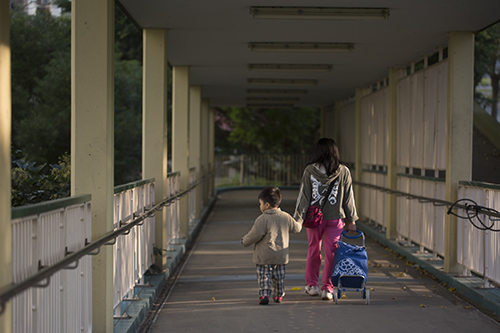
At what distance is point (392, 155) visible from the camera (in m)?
11.1

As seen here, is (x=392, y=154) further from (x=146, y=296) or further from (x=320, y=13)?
(x=146, y=296)

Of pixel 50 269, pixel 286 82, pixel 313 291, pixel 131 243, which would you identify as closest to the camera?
pixel 50 269

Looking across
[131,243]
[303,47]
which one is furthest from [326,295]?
[303,47]

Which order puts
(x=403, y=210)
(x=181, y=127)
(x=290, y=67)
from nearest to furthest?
(x=403, y=210) < (x=181, y=127) < (x=290, y=67)

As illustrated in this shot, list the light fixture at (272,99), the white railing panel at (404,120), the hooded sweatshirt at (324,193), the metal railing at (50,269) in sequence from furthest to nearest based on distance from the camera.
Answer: the light fixture at (272,99) → the white railing panel at (404,120) → the hooded sweatshirt at (324,193) → the metal railing at (50,269)

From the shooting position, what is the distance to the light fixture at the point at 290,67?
1152 cm

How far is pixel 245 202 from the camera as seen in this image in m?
21.1

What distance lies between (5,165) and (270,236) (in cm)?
356

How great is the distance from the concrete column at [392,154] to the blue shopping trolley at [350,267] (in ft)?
17.3

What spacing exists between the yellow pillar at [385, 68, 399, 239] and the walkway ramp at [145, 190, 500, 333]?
1.93m

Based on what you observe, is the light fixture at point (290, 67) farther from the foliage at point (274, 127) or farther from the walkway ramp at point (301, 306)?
the foliage at point (274, 127)

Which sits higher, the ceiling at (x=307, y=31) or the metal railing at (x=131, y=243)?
the ceiling at (x=307, y=31)

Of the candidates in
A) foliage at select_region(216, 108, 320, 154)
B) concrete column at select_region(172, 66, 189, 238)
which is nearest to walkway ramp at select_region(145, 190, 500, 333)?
concrete column at select_region(172, 66, 189, 238)

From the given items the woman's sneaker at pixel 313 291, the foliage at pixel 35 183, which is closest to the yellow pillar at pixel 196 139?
the foliage at pixel 35 183
